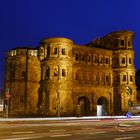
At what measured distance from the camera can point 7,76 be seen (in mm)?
76000

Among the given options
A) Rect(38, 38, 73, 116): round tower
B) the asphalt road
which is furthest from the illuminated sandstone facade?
the asphalt road

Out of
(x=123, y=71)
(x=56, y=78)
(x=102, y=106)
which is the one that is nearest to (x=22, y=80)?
(x=56, y=78)

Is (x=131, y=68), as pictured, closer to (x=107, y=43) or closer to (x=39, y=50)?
(x=107, y=43)

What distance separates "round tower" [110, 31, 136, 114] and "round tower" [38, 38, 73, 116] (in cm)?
Answer: 1458

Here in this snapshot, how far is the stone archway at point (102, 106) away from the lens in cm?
8212

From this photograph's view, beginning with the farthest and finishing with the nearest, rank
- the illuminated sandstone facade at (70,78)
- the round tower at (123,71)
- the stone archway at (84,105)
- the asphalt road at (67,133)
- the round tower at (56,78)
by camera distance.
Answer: the round tower at (123,71)
the stone archway at (84,105)
the illuminated sandstone facade at (70,78)
the round tower at (56,78)
the asphalt road at (67,133)

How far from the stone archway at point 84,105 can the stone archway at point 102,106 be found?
294cm

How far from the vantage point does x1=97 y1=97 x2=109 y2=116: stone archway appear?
82.1 m

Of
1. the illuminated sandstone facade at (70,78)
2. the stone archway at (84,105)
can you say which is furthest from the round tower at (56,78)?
the stone archway at (84,105)

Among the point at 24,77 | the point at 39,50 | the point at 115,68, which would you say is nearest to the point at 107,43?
the point at 115,68

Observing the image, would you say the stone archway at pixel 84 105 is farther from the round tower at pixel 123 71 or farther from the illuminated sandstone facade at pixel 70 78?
the round tower at pixel 123 71

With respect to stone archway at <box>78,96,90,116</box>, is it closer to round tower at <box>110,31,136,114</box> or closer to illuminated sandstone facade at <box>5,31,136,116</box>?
illuminated sandstone facade at <box>5,31,136,116</box>

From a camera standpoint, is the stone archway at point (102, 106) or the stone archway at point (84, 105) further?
the stone archway at point (102, 106)

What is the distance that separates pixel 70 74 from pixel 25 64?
407 inches
